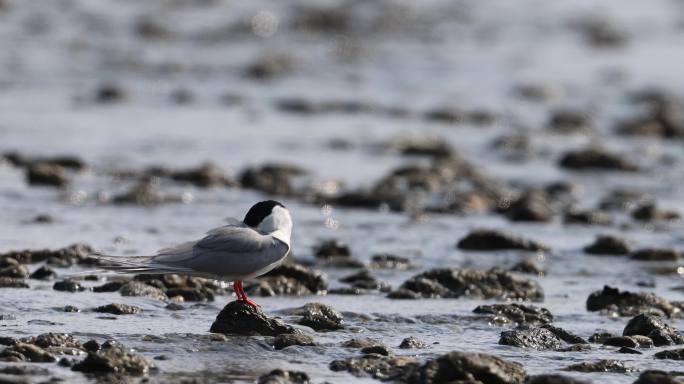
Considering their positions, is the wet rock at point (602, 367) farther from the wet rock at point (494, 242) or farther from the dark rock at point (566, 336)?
the wet rock at point (494, 242)

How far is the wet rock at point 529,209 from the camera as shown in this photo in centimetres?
1273

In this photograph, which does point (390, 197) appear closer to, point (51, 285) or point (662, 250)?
point (662, 250)

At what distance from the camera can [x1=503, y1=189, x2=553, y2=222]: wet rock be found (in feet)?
41.8

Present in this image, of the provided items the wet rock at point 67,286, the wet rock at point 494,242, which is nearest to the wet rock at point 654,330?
the wet rock at point 494,242

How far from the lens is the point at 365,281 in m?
9.70

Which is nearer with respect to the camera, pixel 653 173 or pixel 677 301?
pixel 677 301

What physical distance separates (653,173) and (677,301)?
20.9ft

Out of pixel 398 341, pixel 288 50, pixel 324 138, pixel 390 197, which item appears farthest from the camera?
pixel 288 50

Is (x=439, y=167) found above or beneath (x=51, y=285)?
above

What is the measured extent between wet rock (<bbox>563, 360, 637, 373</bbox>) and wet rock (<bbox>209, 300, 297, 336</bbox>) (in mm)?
1610

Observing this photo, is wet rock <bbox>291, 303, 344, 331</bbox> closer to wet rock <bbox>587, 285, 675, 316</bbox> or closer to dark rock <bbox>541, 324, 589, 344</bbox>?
dark rock <bbox>541, 324, 589, 344</bbox>

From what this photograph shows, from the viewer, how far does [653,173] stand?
15641 millimetres

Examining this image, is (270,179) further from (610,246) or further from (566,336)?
(566,336)

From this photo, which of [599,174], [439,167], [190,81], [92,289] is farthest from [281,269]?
[190,81]
